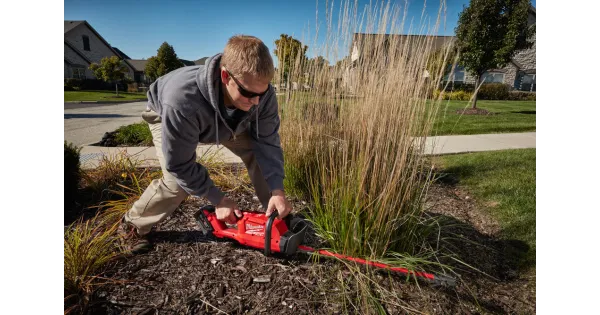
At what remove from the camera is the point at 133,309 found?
1.41 m

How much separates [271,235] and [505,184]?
2.73 meters

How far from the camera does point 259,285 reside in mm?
1596

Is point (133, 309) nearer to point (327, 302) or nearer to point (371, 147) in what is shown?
point (327, 302)

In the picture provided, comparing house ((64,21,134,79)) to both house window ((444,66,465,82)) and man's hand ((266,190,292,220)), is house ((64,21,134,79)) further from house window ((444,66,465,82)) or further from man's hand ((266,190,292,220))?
man's hand ((266,190,292,220))

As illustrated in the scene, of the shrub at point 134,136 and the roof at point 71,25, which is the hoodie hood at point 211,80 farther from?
the roof at point 71,25

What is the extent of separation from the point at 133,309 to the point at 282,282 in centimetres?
75

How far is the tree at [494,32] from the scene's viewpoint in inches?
362

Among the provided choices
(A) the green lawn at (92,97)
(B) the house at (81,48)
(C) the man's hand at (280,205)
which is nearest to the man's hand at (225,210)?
(C) the man's hand at (280,205)

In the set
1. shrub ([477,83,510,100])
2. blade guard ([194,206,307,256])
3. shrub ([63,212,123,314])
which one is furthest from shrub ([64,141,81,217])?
shrub ([477,83,510,100])

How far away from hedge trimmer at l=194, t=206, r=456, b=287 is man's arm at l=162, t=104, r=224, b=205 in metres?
0.29

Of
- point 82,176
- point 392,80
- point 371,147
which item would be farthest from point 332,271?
point 82,176

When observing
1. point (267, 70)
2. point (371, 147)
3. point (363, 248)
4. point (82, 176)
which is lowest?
point (363, 248)

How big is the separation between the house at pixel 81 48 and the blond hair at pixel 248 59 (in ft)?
103

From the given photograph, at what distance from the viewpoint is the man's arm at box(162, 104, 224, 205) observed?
1.44 meters
